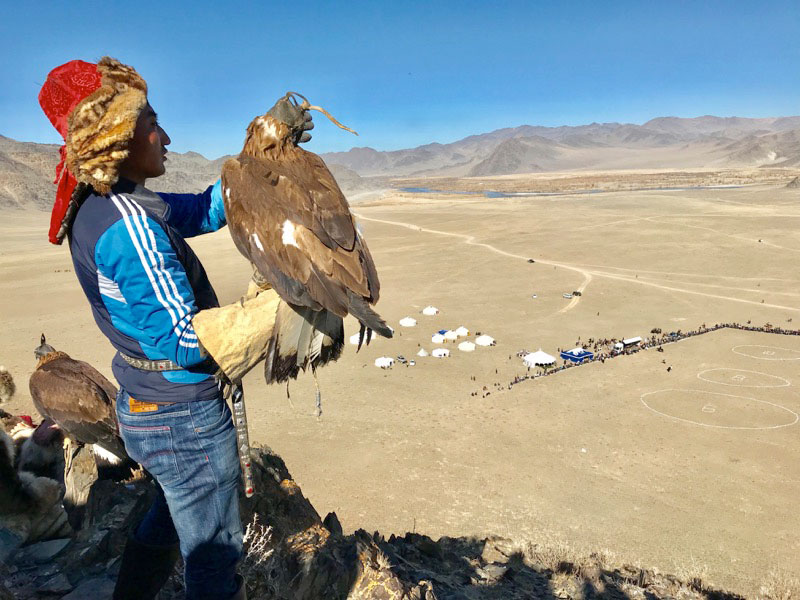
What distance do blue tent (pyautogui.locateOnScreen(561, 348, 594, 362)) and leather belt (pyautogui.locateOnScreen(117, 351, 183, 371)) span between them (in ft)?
63.9

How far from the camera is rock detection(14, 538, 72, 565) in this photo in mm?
3805

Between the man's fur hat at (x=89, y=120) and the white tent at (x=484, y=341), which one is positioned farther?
the white tent at (x=484, y=341)

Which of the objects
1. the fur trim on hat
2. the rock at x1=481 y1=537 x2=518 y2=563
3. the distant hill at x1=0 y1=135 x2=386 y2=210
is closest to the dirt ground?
the rock at x1=481 y1=537 x2=518 y2=563

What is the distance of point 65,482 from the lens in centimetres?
444

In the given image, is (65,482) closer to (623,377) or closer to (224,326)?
(224,326)

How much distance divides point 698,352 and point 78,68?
74.8 ft

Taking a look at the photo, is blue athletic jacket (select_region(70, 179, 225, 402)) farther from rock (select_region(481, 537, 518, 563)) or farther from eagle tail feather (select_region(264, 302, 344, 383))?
rock (select_region(481, 537, 518, 563))

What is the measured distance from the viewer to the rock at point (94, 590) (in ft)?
11.0

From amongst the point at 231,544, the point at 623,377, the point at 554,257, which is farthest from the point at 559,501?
the point at 554,257

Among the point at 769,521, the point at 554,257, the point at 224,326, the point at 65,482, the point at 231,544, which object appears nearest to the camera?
the point at 224,326

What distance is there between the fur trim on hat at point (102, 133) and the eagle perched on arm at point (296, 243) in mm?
418

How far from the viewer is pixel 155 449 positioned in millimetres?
2082

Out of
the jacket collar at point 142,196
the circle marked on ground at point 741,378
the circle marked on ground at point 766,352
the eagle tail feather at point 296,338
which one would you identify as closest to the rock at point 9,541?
the eagle tail feather at point 296,338

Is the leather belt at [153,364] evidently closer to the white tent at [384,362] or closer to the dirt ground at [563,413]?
the dirt ground at [563,413]
